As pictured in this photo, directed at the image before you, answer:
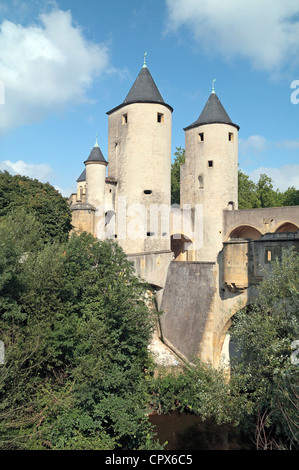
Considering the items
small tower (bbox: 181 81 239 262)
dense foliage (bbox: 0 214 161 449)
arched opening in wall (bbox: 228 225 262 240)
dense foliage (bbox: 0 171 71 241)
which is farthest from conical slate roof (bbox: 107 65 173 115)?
dense foliage (bbox: 0 214 161 449)

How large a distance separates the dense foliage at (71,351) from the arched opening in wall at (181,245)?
11.3 m

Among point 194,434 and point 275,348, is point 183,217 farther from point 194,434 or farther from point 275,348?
point 275,348

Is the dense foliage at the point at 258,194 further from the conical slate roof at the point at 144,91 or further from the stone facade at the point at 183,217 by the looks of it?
the conical slate roof at the point at 144,91

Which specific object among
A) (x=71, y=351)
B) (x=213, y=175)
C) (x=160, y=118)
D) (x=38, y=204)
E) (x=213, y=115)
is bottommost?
(x=71, y=351)

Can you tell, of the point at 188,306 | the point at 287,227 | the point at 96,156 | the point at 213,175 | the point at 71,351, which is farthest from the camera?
the point at 287,227

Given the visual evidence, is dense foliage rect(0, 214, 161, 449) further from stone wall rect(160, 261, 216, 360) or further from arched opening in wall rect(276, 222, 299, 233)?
arched opening in wall rect(276, 222, 299, 233)

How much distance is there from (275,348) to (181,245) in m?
16.9

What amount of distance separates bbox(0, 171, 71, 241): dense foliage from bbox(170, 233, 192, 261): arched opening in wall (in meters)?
7.42

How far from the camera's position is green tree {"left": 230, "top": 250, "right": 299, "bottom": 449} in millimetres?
8695

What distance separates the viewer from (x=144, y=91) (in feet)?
72.1

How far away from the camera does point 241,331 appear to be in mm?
10586

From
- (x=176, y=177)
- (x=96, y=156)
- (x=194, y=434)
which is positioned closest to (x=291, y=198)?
(x=176, y=177)

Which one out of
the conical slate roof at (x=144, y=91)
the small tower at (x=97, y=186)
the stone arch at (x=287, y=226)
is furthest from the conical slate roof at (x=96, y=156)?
the stone arch at (x=287, y=226)

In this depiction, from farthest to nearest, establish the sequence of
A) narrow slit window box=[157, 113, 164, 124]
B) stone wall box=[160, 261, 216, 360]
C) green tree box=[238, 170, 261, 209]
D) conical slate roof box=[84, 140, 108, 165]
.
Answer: green tree box=[238, 170, 261, 209] → conical slate roof box=[84, 140, 108, 165] → narrow slit window box=[157, 113, 164, 124] → stone wall box=[160, 261, 216, 360]
